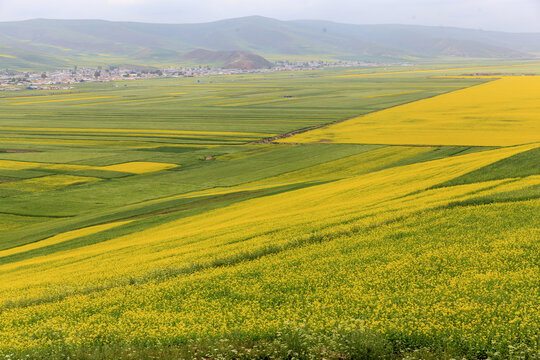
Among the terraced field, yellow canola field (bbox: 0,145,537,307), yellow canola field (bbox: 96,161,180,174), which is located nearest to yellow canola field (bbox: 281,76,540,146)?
the terraced field

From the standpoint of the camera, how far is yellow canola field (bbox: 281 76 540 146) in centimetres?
7700

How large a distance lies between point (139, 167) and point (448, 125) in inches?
2200

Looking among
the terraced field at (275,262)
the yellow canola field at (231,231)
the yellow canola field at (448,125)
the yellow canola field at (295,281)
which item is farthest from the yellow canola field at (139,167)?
the yellow canola field at (295,281)

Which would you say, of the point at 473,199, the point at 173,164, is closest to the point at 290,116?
the point at 173,164

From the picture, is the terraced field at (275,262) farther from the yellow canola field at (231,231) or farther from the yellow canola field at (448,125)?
the yellow canola field at (448,125)

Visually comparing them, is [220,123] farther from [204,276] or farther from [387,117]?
[204,276]

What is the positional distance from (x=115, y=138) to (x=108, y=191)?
Result: 145ft

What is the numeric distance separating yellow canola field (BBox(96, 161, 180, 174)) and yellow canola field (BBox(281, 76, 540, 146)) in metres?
25.9

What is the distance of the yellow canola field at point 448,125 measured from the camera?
253 feet

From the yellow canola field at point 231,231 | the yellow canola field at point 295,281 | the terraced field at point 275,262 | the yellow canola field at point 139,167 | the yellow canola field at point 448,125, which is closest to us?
the terraced field at point 275,262

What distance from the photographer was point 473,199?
2558 cm

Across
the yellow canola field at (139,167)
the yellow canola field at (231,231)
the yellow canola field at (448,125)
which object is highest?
the yellow canola field at (448,125)

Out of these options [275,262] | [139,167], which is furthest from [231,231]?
[139,167]

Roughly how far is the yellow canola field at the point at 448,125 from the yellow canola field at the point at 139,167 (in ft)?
84.9
